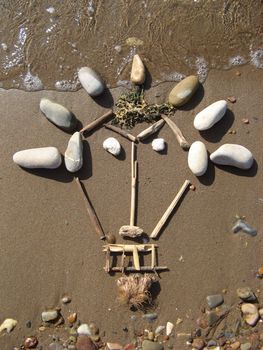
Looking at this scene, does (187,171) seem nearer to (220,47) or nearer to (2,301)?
(220,47)

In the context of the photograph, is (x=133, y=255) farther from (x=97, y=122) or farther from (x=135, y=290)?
(x=97, y=122)

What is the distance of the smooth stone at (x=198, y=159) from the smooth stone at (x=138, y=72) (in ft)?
2.62

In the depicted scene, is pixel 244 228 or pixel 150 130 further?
pixel 150 130

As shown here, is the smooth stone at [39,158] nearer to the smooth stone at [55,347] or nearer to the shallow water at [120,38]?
the shallow water at [120,38]

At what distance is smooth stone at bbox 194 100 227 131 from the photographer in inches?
157

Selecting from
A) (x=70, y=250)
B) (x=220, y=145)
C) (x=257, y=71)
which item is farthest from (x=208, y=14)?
(x=70, y=250)

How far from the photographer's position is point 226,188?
13.2 feet

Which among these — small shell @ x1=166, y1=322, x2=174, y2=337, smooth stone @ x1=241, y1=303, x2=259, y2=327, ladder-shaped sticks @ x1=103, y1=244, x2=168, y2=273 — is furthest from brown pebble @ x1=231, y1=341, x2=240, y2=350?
ladder-shaped sticks @ x1=103, y1=244, x2=168, y2=273

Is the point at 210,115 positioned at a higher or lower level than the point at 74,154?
higher

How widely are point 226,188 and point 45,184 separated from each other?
1674mm

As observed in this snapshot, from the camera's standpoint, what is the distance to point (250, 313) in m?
3.85

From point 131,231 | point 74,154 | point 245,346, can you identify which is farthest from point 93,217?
point 245,346

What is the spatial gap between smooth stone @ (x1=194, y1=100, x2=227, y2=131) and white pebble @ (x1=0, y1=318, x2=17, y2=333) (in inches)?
95.2

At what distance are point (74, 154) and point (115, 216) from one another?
68 centimetres
